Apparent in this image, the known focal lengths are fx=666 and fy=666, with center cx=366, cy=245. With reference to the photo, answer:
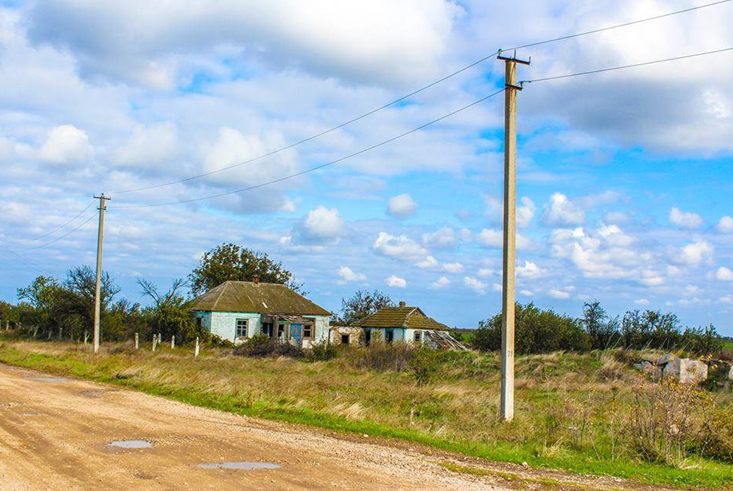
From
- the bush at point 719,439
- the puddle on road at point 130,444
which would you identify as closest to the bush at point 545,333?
the bush at point 719,439

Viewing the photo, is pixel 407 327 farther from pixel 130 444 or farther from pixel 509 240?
pixel 130 444

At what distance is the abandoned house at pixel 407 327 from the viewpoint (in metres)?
54.2

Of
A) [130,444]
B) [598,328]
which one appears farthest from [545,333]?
[130,444]

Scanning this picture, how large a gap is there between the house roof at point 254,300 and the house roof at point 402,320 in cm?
414

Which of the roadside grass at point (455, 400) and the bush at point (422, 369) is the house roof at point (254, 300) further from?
the bush at point (422, 369)

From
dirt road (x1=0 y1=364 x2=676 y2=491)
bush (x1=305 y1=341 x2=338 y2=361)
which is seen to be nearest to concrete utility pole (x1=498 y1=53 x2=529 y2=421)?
dirt road (x1=0 y1=364 x2=676 y2=491)

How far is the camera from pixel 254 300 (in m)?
53.9

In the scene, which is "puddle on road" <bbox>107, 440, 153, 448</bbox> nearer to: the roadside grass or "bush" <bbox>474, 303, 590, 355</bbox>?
the roadside grass

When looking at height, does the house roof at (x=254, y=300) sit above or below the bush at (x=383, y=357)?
above

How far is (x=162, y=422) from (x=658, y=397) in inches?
391

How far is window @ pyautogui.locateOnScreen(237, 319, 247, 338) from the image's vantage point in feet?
168

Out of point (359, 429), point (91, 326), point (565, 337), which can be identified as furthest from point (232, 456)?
point (91, 326)

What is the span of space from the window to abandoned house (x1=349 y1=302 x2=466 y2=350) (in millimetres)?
9404

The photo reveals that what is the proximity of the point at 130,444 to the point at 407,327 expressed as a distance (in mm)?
44006
